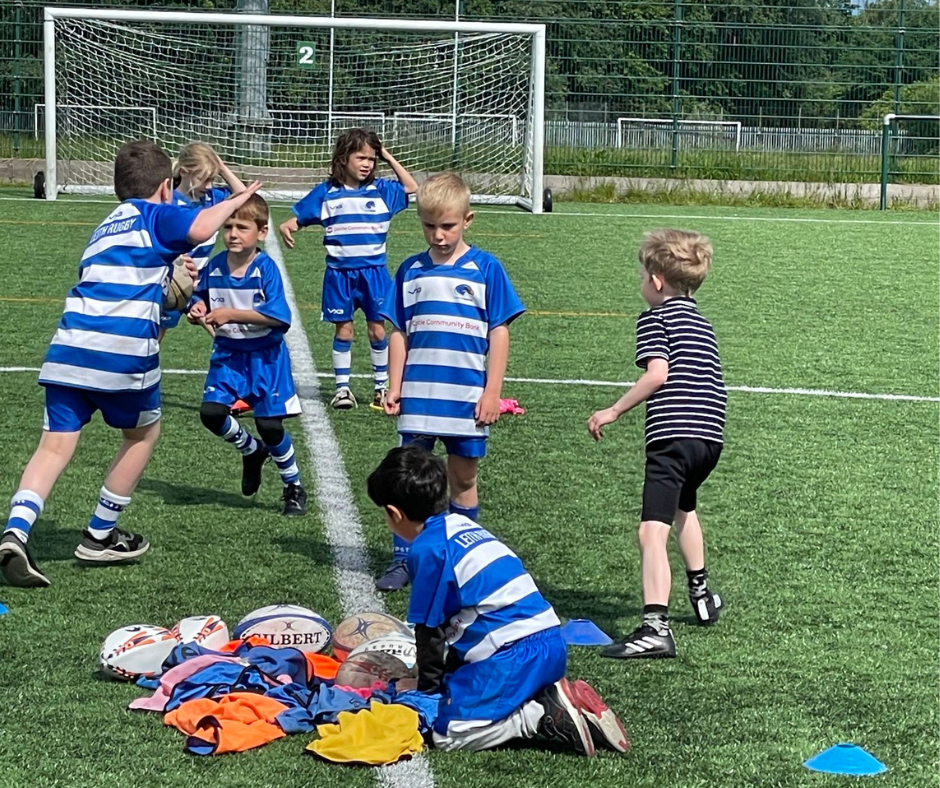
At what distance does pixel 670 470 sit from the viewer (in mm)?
4594

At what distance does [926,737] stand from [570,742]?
98 centimetres

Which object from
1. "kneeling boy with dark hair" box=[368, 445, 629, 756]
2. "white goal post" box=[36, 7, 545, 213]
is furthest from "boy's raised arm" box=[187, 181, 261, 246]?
"white goal post" box=[36, 7, 545, 213]

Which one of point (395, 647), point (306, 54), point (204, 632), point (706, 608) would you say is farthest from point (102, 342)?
point (306, 54)

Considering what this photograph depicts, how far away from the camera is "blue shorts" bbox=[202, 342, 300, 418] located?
6.15 meters

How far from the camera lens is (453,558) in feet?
12.4

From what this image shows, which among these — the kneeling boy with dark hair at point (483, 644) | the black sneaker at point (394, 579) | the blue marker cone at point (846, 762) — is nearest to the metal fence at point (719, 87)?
the black sneaker at point (394, 579)

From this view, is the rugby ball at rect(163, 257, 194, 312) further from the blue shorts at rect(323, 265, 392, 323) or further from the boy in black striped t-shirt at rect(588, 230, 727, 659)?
the blue shorts at rect(323, 265, 392, 323)

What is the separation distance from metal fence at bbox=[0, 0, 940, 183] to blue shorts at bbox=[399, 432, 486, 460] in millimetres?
20012

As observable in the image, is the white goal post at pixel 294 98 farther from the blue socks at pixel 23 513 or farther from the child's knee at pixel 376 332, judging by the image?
the blue socks at pixel 23 513

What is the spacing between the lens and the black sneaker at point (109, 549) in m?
5.28

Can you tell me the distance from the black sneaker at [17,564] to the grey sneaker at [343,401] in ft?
11.3

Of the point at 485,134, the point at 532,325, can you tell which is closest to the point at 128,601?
the point at 532,325

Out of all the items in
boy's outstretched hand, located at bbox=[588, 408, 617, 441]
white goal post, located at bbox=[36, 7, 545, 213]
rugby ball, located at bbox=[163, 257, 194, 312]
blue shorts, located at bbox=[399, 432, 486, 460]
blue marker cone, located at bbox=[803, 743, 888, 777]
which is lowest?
blue marker cone, located at bbox=[803, 743, 888, 777]

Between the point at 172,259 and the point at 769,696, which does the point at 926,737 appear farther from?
the point at 172,259
